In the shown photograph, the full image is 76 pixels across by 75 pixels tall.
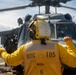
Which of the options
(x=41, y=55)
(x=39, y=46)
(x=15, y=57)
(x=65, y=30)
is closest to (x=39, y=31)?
(x=39, y=46)

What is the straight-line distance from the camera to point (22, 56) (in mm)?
4086

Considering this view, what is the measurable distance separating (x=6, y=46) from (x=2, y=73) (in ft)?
11.5

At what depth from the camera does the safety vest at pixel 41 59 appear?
3.95 meters

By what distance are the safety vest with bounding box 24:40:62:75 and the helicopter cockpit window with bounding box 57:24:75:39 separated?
6410 mm

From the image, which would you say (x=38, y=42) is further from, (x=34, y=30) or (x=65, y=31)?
(x=65, y=31)

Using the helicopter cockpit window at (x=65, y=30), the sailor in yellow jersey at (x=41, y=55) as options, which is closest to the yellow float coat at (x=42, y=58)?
the sailor in yellow jersey at (x=41, y=55)

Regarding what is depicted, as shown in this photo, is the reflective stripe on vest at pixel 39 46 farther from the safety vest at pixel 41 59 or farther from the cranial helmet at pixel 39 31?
the cranial helmet at pixel 39 31

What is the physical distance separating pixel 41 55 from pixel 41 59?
0.05 metres

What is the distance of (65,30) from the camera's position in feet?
35.4

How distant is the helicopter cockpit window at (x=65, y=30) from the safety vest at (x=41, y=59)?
6.41 m

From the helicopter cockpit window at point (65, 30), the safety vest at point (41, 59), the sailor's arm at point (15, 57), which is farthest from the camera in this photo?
the helicopter cockpit window at point (65, 30)

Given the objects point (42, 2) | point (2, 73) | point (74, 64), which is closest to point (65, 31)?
point (2, 73)

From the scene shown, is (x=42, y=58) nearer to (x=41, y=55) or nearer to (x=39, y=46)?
(x=41, y=55)

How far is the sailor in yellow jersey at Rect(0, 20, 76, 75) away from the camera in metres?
3.96
